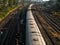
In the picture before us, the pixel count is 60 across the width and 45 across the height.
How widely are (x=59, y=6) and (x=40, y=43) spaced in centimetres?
10236

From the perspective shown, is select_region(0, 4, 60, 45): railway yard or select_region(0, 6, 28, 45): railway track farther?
select_region(0, 6, 28, 45): railway track

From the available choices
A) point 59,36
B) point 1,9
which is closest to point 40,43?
point 59,36

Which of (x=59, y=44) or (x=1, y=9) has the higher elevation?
(x=59, y=44)

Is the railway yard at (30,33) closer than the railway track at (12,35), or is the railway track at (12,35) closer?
the railway yard at (30,33)

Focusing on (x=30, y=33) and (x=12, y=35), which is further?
(x=12, y=35)

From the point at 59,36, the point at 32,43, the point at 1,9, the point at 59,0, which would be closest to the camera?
the point at 32,43

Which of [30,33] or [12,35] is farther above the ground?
[30,33]

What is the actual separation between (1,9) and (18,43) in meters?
61.7

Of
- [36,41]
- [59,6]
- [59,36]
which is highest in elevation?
[36,41]

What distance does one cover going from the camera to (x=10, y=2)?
372ft

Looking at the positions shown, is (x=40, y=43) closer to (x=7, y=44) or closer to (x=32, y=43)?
(x=32, y=43)

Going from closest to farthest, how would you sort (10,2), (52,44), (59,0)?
(52,44) → (10,2) → (59,0)

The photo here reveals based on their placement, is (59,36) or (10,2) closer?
(59,36)

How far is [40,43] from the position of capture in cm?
1612
